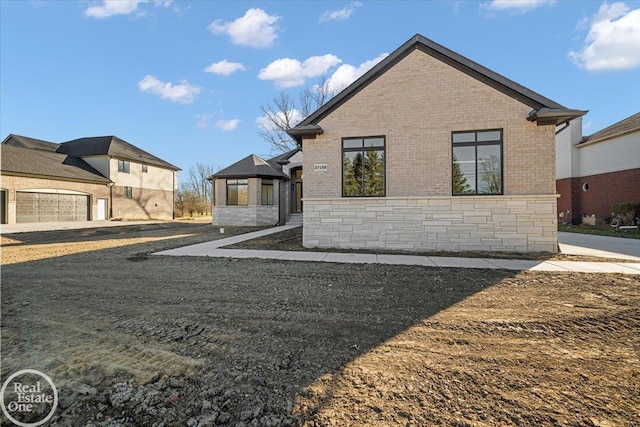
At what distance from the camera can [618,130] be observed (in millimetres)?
18359

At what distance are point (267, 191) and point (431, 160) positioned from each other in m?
13.4

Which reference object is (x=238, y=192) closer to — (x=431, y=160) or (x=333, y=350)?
(x=431, y=160)

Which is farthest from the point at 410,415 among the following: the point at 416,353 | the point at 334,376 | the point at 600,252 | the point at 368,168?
the point at 600,252

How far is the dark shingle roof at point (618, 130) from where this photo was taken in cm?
1738

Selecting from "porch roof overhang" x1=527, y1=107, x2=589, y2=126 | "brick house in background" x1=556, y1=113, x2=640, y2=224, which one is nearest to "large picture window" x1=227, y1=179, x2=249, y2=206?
"porch roof overhang" x1=527, y1=107, x2=589, y2=126

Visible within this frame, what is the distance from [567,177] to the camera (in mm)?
21359

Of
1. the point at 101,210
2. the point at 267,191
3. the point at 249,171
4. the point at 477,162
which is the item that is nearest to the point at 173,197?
the point at 101,210

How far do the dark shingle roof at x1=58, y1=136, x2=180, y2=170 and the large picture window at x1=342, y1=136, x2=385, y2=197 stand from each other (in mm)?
30799

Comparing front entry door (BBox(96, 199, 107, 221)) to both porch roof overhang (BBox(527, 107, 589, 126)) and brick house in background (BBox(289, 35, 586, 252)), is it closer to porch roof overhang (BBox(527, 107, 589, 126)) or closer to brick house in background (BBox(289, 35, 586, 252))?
brick house in background (BBox(289, 35, 586, 252))

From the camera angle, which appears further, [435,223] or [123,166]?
[123,166]

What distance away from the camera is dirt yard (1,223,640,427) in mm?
2090

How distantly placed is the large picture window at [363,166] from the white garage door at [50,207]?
27.6 metres

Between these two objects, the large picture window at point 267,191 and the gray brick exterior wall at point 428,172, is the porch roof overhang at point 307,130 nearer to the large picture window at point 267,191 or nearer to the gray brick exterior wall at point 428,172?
the gray brick exterior wall at point 428,172

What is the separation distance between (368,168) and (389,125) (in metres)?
1.52
